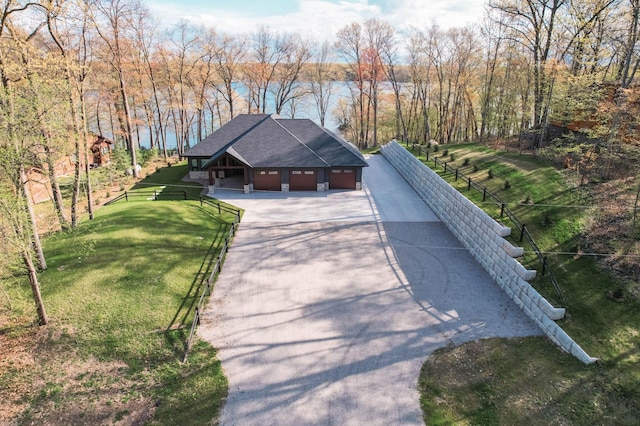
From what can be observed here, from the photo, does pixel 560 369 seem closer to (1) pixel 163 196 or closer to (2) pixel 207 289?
(2) pixel 207 289

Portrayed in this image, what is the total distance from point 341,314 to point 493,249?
749 centimetres

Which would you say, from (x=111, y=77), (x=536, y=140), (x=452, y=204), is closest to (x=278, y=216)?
(x=452, y=204)

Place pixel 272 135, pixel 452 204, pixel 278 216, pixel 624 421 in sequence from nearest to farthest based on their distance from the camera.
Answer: pixel 624 421 → pixel 452 204 → pixel 278 216 → pixel 272 135

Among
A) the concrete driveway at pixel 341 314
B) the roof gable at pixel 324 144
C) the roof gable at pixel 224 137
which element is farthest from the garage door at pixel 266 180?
the concrete driveway at pixel 341 314

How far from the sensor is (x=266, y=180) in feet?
92.2

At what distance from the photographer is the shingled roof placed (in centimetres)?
2775

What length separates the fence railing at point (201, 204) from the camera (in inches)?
518

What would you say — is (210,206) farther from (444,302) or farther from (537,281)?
(537,281)

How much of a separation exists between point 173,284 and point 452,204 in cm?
1487

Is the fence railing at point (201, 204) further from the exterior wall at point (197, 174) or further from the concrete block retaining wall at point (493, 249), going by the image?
the concrete block retaining wall at point (493, 249)

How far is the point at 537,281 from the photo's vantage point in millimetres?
13961

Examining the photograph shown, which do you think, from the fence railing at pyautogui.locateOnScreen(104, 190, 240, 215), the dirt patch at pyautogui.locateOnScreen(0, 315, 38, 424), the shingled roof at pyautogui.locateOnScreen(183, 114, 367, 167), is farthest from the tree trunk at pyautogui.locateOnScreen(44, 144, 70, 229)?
the shingled roof at pyautogui.locateOnScreen(183, 114, 367, 167)

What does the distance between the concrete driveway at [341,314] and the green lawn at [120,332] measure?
1115 mm

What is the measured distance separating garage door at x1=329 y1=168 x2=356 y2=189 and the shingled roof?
2.62 feet
